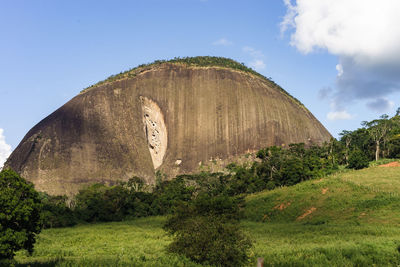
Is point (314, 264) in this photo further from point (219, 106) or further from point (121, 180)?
point (219, 106)

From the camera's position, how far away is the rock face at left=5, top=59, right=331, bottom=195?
331 ft

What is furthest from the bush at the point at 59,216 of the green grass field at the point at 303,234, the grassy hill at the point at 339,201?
the grassy hill at the point at 339,201

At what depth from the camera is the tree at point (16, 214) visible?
736 inches

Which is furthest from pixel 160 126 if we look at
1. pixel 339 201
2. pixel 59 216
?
pixel 339 201

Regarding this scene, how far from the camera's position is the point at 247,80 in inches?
4961

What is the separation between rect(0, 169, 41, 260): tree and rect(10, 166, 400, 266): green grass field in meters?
4.01

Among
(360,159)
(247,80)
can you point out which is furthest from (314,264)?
(247,80)

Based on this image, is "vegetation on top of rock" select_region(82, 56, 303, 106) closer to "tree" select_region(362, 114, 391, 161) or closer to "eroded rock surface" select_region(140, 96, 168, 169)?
"eroded rock surface" select_region(140, 96, 168, 169)

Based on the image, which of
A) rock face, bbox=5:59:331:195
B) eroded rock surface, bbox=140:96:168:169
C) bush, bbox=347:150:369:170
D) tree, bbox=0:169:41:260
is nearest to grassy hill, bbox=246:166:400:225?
bush, bbox=347:150:369:170

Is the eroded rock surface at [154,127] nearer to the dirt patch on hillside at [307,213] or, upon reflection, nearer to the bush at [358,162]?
the bush at [358,162]

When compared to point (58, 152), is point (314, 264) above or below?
below

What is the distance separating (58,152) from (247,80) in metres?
62.4

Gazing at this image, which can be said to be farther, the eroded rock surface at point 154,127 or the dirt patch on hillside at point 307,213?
the eroded rock surface at point 154,127

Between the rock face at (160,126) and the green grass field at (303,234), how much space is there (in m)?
47.8
